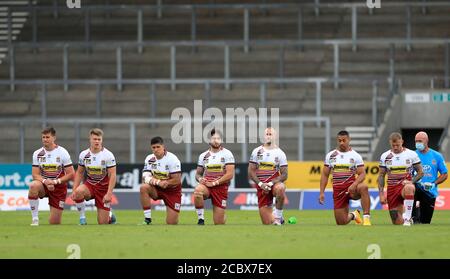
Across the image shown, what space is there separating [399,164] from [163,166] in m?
4.49

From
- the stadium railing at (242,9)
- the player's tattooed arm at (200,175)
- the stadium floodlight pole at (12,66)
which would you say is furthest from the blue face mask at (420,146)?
the stadium floodlight pole at (12,66)

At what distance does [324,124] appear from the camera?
1457 inches

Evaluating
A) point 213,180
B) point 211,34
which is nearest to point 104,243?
point 213,180

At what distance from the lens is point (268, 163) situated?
24.0 m

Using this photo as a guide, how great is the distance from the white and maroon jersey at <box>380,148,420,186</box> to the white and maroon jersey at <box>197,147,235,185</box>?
2.96m

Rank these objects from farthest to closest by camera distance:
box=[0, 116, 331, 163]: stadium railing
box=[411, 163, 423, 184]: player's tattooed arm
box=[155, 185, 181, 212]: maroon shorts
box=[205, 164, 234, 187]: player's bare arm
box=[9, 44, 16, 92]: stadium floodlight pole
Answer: box=[9, 44, 16, 92]: stadium floodlight pole, box=[0, 116, 331, 163]: stadium railing, box=[155, 185, 181, 212]: maroon shorts, box=[205, 164, 234, 187]: player's bare arm, box=[411, 163, 423, 184]: player's tattooed arm

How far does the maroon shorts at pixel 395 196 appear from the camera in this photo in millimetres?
23719

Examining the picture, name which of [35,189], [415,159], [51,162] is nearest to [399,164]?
→ [415,159]

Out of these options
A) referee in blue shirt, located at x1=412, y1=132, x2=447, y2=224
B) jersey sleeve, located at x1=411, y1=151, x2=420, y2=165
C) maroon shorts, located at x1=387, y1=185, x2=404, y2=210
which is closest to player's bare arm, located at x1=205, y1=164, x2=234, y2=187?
maroon shorts, located at x1=387, y1=185, x2=404, y2=210

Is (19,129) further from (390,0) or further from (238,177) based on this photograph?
(390,0)

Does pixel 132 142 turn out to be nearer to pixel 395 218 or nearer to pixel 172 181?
pixel 172 181

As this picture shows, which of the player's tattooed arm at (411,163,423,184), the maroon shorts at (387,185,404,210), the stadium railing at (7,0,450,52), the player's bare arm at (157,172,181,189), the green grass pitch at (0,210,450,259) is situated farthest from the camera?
the stadium railing at (7,0,450,52)

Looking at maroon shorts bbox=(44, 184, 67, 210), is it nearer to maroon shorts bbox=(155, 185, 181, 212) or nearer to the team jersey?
maroon shorts bbox=(155, 185, 181, 212)

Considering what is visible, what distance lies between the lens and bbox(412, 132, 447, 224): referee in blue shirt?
24.1 metres
